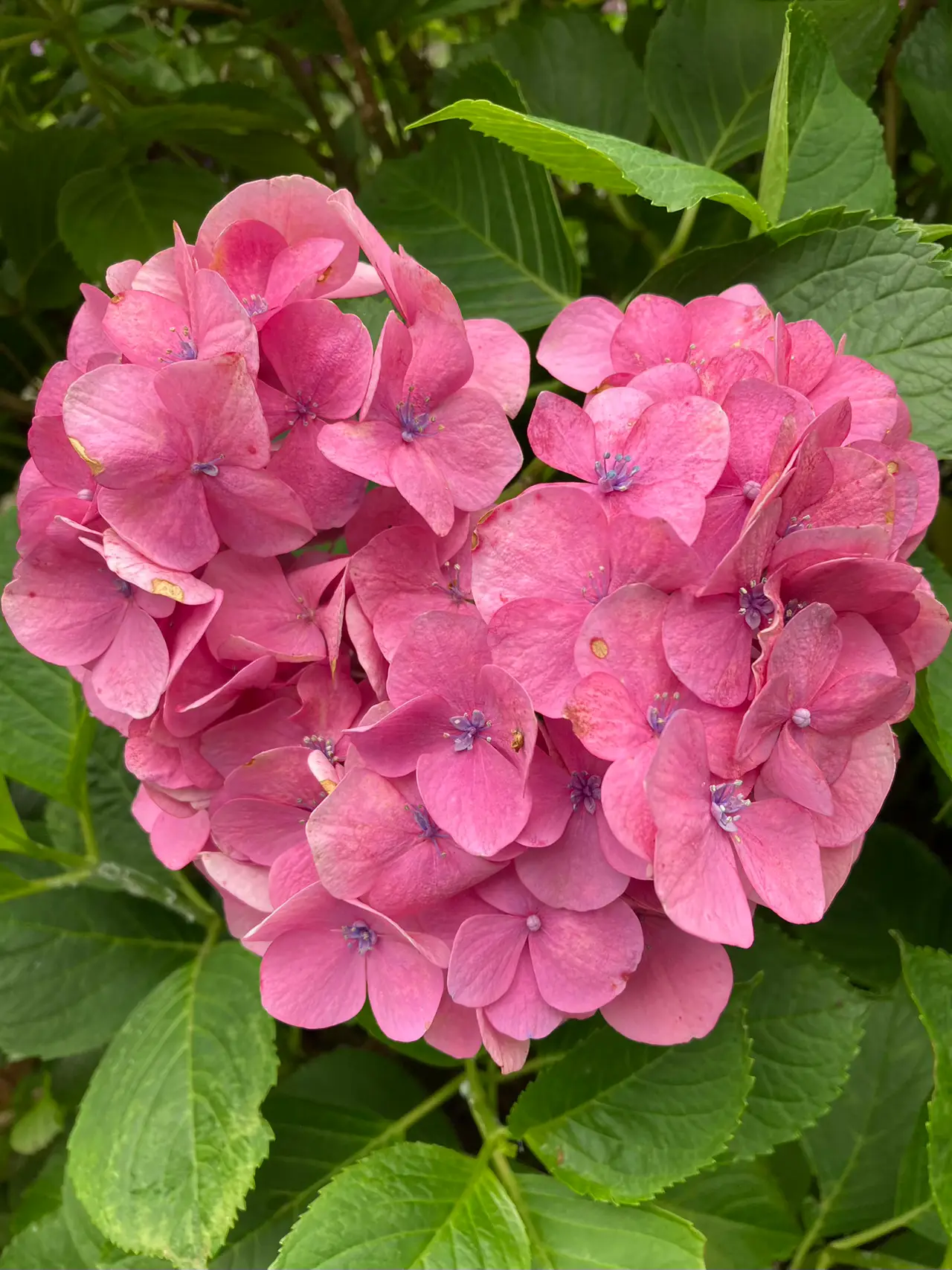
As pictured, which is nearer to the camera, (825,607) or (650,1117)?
(825,607)

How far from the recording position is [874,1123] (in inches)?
28.1

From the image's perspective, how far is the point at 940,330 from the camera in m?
0.49

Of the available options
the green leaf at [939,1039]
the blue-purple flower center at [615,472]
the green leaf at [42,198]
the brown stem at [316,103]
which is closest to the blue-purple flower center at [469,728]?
the blue-purple flower center at [615,472]

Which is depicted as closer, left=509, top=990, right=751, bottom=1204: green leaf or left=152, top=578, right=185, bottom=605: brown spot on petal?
left=152, top=578, right=185, bottom=605: brown spot on petal

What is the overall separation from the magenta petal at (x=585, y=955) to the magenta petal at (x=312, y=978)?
0.30ft

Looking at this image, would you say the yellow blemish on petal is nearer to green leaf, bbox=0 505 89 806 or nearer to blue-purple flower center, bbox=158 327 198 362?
blue-purple flower center, bbox=158 327 198 362

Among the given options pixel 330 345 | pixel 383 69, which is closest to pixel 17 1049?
pixel 330 345

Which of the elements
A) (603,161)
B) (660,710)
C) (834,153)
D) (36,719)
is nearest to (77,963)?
(36,719)

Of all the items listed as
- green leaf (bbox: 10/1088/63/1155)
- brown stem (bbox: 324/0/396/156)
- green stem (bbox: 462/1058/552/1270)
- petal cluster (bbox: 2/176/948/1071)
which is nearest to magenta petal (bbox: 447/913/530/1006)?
petal cluster (bbox: 2/176/948/1071)

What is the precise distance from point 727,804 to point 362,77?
26.9 inches

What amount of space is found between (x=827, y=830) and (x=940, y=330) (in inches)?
10.9

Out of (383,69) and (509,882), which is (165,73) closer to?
(383,69)

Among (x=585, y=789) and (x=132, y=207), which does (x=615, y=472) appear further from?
(x=132, y=207)

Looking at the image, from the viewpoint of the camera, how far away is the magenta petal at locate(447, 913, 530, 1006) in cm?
40
